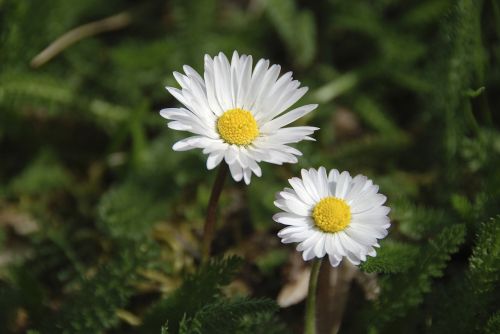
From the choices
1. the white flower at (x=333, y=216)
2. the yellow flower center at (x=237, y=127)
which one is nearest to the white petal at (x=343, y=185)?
the white flower at (x=333, y=216)

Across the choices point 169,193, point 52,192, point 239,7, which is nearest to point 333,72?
point 239,7

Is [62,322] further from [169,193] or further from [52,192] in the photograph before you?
[52,192]

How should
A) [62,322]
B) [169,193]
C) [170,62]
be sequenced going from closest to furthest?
[62,322] → [169,193] → [170,62]

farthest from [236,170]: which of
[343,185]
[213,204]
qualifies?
[343,185]

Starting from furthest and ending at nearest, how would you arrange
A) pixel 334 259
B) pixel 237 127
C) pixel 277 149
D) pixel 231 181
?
pixel 231 181 → pixel 237 127 → pixel 277 149 → pixel 334 259

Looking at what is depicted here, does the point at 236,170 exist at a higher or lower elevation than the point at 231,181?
lower

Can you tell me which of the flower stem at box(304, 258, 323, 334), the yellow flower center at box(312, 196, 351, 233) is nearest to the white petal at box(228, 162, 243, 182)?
the yellow flower center at box(312, 196, 351, 233)

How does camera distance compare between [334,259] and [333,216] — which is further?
Result: [333,216]

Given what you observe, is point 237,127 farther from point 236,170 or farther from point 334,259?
point 334,259
